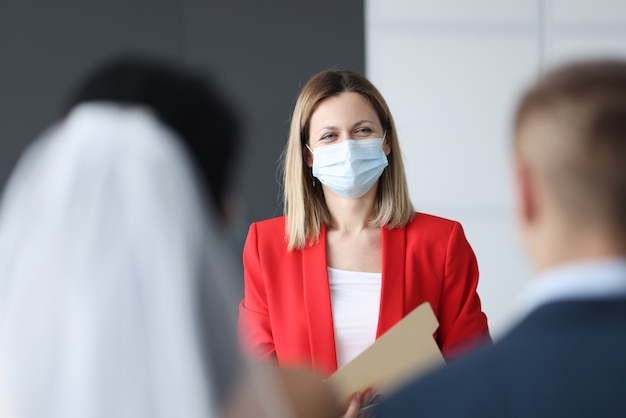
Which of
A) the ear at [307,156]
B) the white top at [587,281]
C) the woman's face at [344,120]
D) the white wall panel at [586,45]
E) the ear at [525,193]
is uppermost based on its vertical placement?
the white wall panel at [586,45]

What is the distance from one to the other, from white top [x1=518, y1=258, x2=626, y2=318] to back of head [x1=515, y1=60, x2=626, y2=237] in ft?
0.13

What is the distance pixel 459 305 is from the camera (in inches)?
89.4

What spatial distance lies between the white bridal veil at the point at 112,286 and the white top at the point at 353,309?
3.88ft

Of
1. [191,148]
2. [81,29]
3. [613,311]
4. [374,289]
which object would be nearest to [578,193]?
[613,311]

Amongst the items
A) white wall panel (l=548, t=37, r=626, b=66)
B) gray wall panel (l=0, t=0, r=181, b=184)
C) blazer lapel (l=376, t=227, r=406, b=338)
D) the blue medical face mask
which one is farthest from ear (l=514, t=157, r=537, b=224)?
white wall panel (l=548, t=37, r=626, b=66)

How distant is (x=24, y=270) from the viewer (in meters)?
1.02

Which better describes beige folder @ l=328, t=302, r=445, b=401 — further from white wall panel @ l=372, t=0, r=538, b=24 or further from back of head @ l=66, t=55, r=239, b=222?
white wall panel @ l=372, t=0, r=538, b=24

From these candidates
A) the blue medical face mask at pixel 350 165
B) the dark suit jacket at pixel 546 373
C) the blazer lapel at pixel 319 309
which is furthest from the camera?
the blue medical face mask at pixel 350 165

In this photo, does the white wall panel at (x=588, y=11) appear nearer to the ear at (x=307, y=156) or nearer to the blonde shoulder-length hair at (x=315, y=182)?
the blonde shoulder-length hair at (x=315, y=182)

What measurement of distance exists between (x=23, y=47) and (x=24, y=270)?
325 centimetres

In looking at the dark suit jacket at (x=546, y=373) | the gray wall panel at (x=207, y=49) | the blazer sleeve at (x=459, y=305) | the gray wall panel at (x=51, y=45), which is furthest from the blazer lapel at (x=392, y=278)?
the gray wall panel at (x=51, y=45)

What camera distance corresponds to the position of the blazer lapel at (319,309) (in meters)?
2.17

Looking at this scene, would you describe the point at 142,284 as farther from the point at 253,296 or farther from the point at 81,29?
the point at 81,29

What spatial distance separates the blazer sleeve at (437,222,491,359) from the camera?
2211 mm
